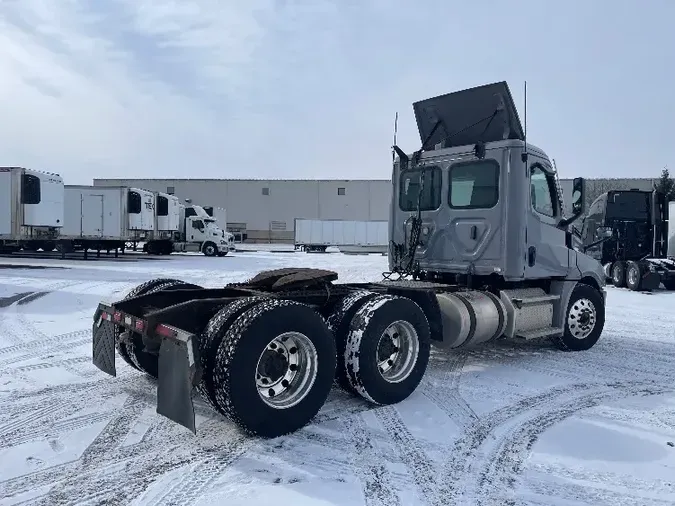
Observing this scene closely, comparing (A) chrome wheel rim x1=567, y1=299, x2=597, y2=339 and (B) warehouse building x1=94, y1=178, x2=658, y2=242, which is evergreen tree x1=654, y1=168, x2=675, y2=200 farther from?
(A) chrome wheel rim x1=567, y1=299, x2=597, y2=339

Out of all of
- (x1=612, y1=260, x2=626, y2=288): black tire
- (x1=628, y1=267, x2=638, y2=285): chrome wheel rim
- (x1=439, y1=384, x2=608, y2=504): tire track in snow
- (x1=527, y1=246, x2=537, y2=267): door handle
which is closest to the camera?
(x1=439, y1=384, x2=608, y2=504): tire track in snow

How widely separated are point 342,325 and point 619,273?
15815 millimetres

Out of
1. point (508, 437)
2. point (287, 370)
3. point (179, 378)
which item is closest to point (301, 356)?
point (287, 370)

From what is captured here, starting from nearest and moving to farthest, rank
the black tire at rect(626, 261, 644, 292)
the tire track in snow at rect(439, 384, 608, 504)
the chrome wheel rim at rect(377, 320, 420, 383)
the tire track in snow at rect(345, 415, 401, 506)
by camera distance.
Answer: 1. the tire track in snow at rect(345, 415, 401, 506)
2. the tire track in snow at rect(439, 384, 608, 504)
3. the chrome wheel rim at rect(377, 320, 420, 383)
4. the black tire at rect(626, 261, 644, 292)

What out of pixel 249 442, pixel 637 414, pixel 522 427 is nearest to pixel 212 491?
pixel 249 442

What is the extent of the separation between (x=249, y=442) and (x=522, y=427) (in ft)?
7.72

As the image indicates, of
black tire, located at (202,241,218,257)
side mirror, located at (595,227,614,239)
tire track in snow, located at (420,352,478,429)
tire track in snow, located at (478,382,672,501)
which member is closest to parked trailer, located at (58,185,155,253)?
black tire, located at (202,241,218,257)

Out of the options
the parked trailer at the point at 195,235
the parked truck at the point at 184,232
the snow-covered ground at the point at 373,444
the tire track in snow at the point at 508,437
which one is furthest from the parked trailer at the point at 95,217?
the tire track in snow at the point at 508,437

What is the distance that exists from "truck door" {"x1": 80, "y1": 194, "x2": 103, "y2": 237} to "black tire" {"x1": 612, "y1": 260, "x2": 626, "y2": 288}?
21450 millimetres

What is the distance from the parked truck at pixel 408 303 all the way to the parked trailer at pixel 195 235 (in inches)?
1033

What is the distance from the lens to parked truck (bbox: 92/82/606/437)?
13.8 feet

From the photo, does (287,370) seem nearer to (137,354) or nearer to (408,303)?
(408,303)

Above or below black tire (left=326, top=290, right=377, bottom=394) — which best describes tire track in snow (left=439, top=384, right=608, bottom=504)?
below

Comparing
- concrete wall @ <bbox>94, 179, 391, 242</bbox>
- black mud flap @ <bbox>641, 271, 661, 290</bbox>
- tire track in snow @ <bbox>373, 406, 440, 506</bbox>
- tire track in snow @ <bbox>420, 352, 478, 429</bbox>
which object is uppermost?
concrete wall @ <bbox>94, 179, 391, 242</bbox>
